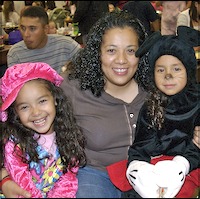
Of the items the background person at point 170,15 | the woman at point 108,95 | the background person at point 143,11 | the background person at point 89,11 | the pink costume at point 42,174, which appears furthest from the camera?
the background person at point 89,11

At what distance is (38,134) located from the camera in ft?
5.20

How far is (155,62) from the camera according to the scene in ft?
5.08

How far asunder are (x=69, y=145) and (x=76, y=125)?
11cm

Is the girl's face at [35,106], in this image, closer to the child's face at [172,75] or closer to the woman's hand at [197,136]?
the child's face at [172,75]

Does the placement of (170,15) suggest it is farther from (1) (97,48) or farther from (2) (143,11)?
(1) (97,48)

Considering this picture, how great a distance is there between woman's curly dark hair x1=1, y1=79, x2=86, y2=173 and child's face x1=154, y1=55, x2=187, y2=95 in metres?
0.43

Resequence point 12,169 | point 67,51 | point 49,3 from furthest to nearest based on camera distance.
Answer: point 49,3, point 67,51, point 12,169

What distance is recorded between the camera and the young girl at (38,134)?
1481 mm

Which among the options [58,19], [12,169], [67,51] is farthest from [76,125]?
[58,19]

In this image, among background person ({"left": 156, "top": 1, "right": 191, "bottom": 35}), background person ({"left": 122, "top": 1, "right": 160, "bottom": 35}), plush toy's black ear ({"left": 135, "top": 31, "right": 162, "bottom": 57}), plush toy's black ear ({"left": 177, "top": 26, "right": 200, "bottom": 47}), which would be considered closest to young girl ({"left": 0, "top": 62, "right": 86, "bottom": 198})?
plush toy's black ear ({"left": 135, "top": 31, "right": 162, "bottom": 57})

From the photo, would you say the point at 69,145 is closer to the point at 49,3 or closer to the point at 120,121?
the point at 120,121

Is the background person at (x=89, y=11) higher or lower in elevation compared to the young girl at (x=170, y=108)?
higher

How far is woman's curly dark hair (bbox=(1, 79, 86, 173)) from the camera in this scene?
152 cm

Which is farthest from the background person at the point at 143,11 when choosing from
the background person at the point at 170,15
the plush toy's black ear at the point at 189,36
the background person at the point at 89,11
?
the plush toy's black ear at the point at 189,36
